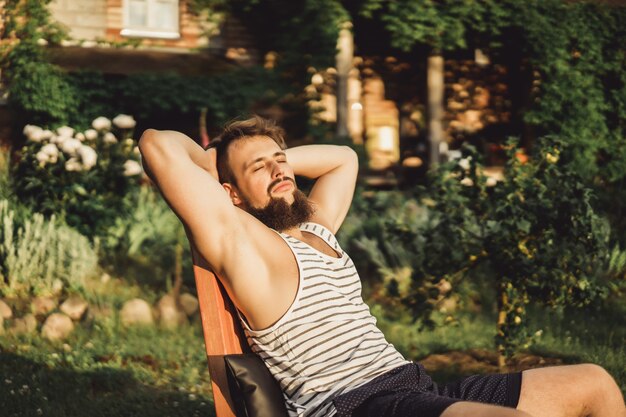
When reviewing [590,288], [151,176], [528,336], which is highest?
[151,176]

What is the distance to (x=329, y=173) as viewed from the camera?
397 cm

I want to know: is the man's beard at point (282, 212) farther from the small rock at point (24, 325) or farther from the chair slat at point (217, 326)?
the small rock at point (24, 325)

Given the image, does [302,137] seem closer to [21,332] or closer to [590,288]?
[21,332]

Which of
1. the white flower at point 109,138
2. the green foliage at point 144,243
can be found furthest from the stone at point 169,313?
the white flower at point 109,138

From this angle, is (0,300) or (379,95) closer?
(0,300)

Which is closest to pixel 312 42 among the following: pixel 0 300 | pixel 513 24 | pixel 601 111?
pixel 513 24

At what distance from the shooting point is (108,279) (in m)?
7.85

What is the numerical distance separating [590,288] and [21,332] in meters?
3.91

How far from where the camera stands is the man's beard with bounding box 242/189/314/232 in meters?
3.23

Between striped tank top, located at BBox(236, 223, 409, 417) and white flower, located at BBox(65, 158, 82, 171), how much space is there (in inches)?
235

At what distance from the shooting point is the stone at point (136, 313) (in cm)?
673

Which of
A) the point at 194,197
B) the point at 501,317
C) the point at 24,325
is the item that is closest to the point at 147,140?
the point at 194,197

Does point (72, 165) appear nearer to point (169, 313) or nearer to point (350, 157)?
point (169, 313)

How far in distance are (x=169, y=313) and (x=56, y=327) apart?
924 millimetres
